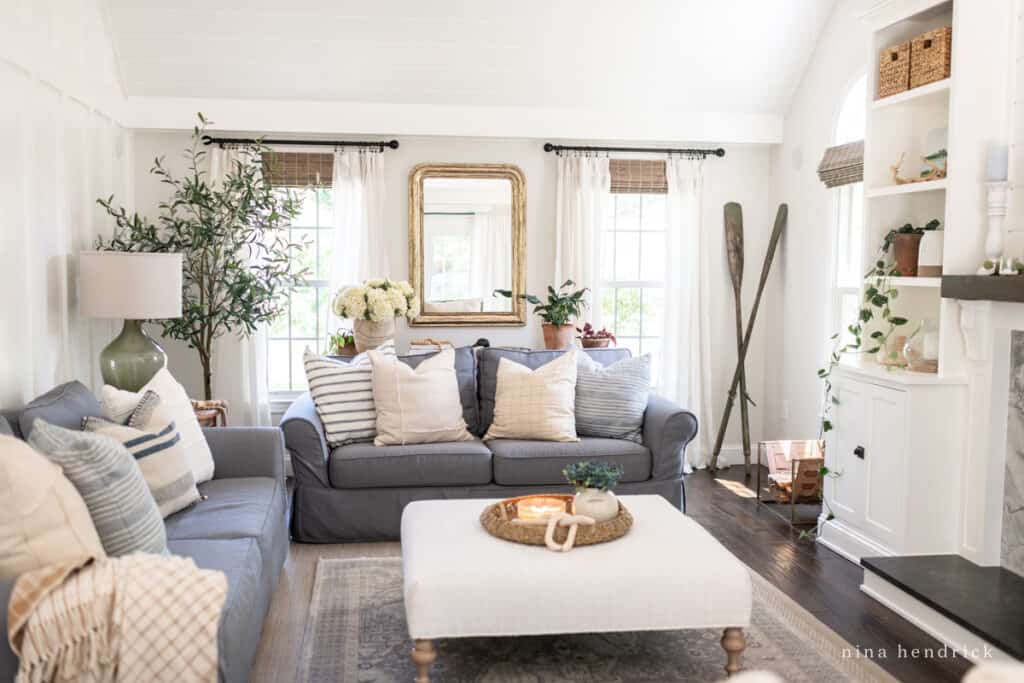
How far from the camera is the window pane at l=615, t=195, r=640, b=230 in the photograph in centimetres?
654

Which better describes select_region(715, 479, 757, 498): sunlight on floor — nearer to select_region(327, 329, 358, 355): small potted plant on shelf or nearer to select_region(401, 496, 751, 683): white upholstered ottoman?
select_region(327, 329, 358, 355): small potted plant on shelf

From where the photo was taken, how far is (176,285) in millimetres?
4637

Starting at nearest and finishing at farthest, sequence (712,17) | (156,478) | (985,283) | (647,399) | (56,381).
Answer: (156,478) → (985,283) → (56,381) → (647,399) → (712,17)

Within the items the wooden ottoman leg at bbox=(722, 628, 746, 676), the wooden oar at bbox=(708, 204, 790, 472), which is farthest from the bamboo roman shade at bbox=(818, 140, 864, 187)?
the wooden ottoman leg at bbox=(722, 628, 746, 676)

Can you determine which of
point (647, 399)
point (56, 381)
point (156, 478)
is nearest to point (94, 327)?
point (56, 381)

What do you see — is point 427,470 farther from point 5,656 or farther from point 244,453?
point 5,656

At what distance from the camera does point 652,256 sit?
6633 mm

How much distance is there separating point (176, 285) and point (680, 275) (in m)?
3.36

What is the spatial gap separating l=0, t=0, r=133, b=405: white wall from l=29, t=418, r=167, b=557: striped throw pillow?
1.58 meters

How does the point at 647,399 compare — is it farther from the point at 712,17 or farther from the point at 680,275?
the point at 712,17

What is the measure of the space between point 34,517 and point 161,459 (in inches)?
40.2

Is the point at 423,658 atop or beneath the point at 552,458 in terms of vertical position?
beneath

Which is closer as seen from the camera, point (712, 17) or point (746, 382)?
point (712, 17)

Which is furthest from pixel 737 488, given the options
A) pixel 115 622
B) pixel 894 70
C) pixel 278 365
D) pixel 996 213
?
pixel 115 622
